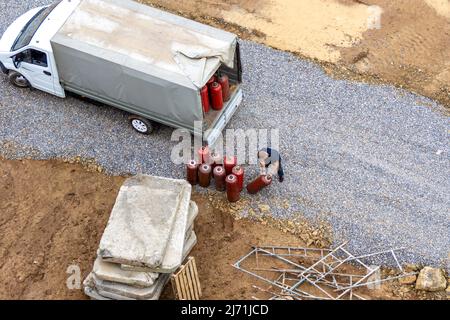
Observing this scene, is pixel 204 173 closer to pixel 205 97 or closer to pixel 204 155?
pixel 204 155

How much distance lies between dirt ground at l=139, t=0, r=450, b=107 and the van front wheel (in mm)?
5193

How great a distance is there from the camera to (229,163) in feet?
44.0

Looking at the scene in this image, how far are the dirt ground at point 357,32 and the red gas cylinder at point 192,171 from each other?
5609 mm

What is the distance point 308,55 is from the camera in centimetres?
1688

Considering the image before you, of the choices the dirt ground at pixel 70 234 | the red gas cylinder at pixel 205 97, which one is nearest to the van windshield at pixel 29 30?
the dirt ground at pixel 70 234

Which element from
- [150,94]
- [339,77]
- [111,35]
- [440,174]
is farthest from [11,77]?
[440,174]

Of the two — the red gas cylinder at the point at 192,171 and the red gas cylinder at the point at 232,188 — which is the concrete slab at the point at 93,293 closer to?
the red gas cylinder at the point at 192,171

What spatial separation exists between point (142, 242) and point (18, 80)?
693cm

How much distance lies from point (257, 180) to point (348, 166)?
2581mm

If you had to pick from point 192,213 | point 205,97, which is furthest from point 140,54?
point 192,213

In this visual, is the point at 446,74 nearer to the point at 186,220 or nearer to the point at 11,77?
Result: the point at 186,220

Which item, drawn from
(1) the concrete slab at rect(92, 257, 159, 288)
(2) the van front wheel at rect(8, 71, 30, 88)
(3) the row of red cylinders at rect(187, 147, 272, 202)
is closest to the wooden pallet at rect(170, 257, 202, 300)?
(1) the concrete slab at rect(92, 257, 159, 288)

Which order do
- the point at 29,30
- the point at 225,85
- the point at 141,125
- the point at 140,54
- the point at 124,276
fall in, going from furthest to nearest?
1. the point at 29,30
2. the point at 141,125
3. the point at 225,85
4. the point at 140,54
5. the point at 124,276

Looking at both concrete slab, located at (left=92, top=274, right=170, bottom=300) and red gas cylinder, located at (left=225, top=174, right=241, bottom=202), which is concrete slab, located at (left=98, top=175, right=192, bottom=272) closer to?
concrete slab, located at (left=92, top=274, right=170, bottom=300)
